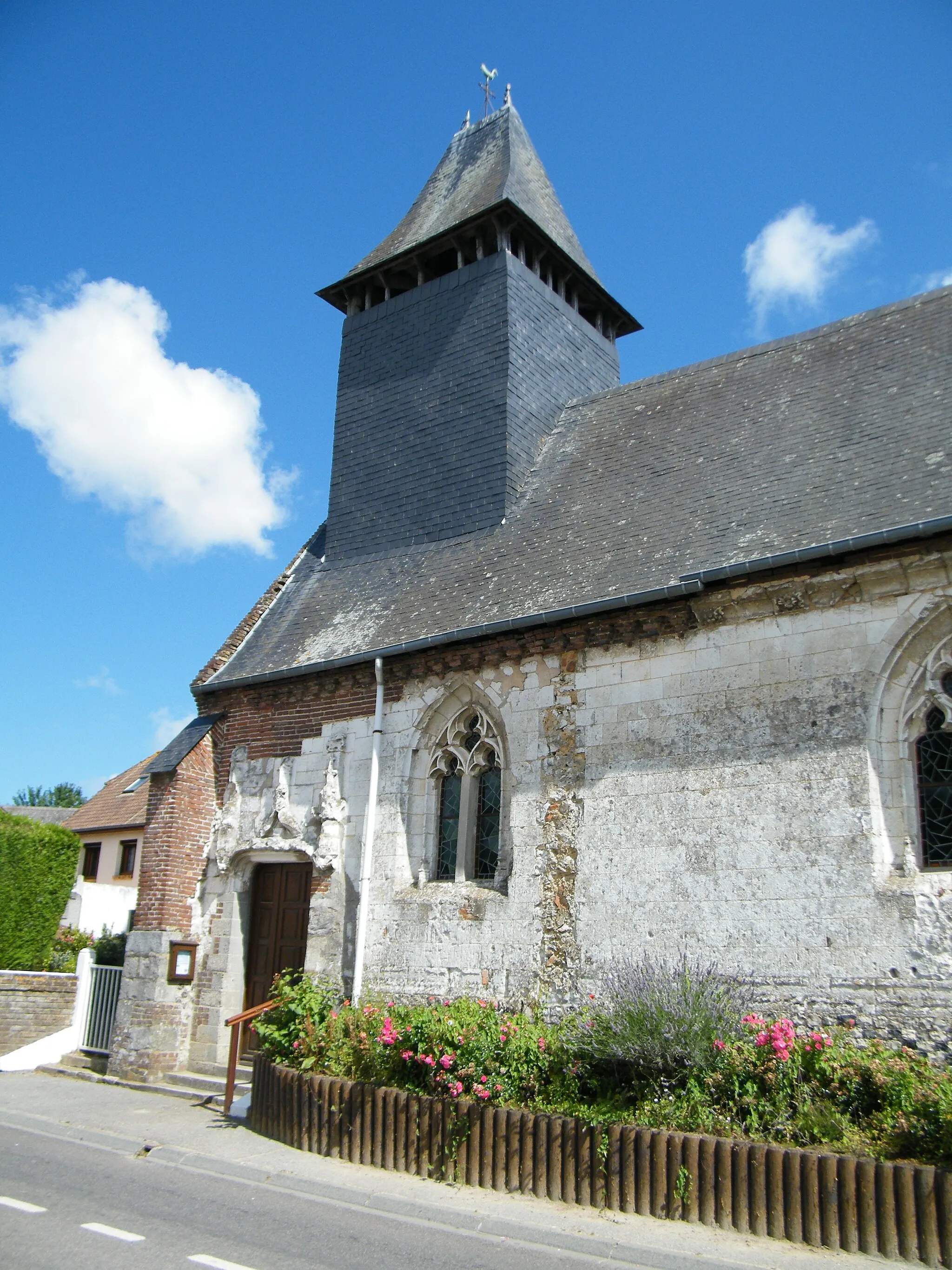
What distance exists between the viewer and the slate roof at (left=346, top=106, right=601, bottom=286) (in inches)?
608

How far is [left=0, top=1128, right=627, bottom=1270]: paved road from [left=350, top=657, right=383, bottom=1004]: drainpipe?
2928mm

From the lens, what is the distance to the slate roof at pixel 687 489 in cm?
911

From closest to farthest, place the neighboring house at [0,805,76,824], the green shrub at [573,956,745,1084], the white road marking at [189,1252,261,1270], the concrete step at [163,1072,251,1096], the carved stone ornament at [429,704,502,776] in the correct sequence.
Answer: the white road marking at [189,1252,261,1270] < the green shrub at [573,956,745,1084] < the carved stone ornament at [429,704,502,776] < the concrete step at [163,1072,251,1096] < the neighboring house at [0,805,76,824]

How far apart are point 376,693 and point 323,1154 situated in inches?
188

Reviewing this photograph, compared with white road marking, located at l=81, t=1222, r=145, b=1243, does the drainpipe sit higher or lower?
higher

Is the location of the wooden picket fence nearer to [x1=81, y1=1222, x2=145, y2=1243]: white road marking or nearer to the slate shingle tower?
[x1=81, y1=1222, x2=145, y2=1243]: white road marking

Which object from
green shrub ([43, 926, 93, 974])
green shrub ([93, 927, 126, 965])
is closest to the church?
green shrub ([93, 927, 126, 965])

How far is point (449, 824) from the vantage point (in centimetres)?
1091

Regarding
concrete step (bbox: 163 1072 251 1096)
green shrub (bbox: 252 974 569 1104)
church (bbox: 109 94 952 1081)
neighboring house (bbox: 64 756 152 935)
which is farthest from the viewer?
neighboring house (bbox: 64 756 152 935)

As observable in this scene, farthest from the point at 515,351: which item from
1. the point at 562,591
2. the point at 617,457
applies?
the point at 562,591

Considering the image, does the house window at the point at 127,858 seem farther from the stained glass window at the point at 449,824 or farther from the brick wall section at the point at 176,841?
the stained glass window at the point at 449,824

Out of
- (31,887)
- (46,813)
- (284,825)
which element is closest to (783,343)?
(284,825)

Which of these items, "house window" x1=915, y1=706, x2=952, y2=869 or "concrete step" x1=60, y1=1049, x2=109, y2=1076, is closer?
"house window" x1=915, y1=706, x2=952, y2=869

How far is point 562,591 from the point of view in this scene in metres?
10.1
